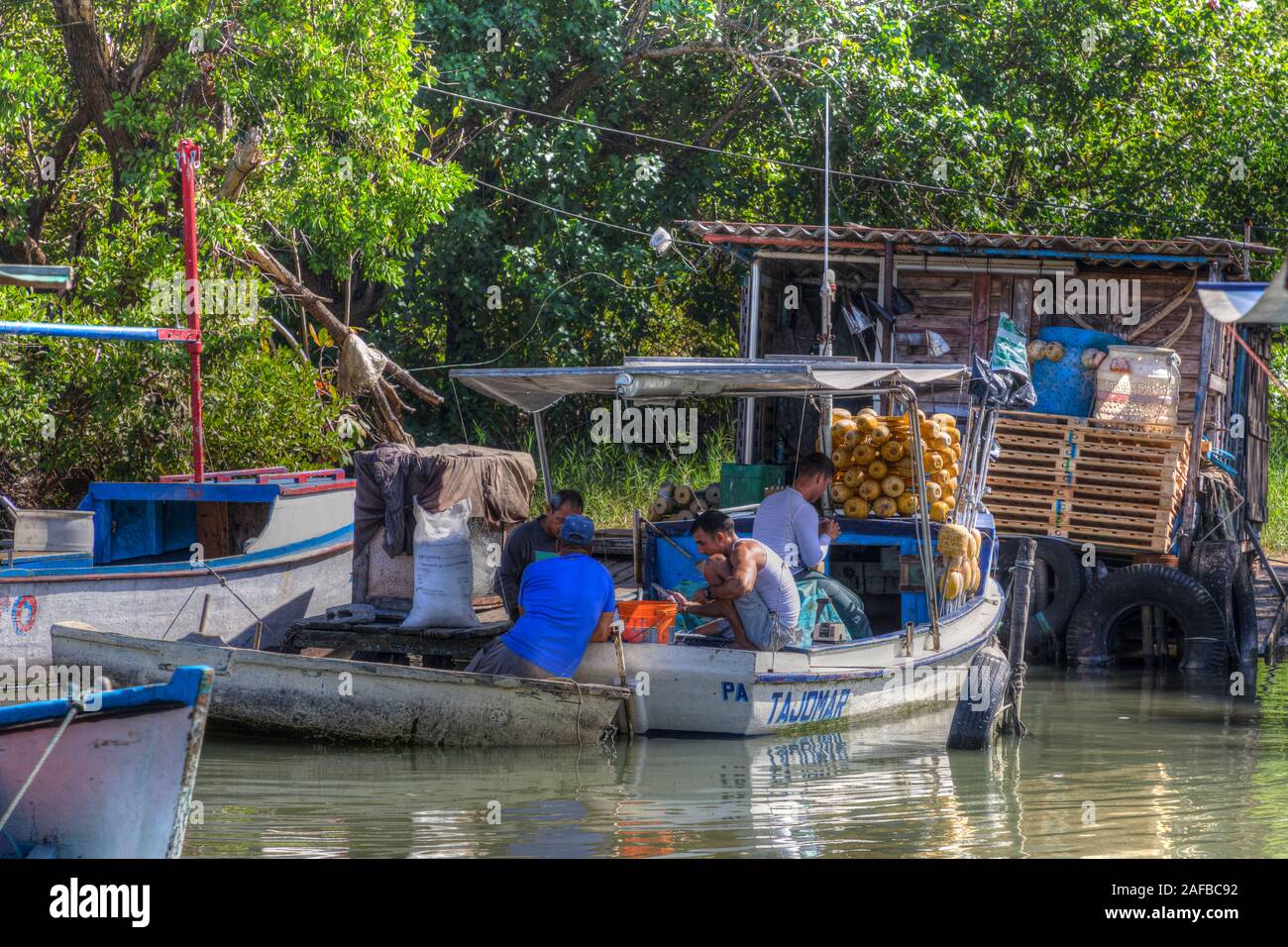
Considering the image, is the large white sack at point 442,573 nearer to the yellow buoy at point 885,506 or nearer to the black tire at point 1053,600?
the yellow buoy at point 885,506

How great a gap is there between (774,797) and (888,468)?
3858 millimetres

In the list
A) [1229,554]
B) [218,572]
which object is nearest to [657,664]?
[218,572]

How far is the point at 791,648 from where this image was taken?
34.4ft

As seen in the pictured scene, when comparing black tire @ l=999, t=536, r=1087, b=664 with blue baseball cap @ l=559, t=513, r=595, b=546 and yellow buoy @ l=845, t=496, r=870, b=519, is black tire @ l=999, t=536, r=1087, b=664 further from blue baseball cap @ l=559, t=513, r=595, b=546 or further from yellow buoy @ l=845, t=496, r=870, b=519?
blue baseball cap @ l=559, t=513, r=595, b=546

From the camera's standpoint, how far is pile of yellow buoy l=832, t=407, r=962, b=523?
12.1m

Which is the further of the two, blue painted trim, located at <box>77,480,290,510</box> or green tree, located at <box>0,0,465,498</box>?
green tree, located at <box>0,0,465,498</box>

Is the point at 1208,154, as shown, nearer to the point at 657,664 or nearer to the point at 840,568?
the point at 840,568

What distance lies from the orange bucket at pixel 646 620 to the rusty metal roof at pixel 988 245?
6.82m

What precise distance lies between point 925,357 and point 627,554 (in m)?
4.95

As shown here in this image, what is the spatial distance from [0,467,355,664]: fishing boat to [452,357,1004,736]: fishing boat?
295 centimetres

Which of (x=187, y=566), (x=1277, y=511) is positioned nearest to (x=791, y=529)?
(x=187, y=566)

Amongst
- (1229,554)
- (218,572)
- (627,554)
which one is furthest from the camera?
(1229,554)

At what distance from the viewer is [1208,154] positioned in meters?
20.6

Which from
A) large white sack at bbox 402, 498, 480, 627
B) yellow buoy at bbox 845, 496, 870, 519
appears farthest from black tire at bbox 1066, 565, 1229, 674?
large white sack at bbox 402, 498, 480, 627
